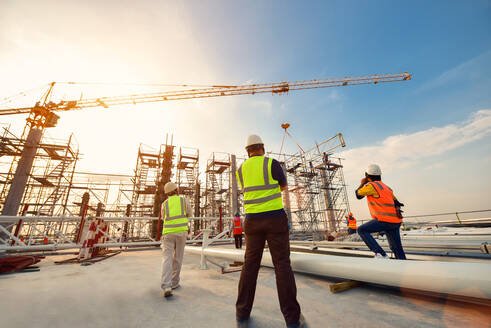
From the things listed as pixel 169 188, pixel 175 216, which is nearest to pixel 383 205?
pixel 175 216

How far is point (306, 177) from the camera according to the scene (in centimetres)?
2184

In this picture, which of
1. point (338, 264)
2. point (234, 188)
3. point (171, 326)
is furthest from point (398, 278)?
point (234, 188)

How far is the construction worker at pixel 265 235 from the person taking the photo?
1746mm

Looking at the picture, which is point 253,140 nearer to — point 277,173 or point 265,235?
point 277,173

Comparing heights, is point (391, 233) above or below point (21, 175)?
below

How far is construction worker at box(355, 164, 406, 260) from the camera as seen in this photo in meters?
3.16

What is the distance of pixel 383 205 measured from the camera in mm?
3195

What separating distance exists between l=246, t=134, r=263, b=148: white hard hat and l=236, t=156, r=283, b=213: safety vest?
22cm

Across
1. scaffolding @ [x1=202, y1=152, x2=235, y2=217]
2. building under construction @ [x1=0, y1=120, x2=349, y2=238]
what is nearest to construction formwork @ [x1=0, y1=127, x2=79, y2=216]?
building under construction @ [x1=0, y1=120, x2=349, y2=238]

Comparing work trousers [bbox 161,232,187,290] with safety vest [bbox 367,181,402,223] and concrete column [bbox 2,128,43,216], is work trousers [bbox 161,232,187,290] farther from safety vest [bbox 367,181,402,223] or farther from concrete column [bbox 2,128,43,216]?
concrete column [bbox 2,128,43,216]

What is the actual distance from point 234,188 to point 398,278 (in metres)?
17.6

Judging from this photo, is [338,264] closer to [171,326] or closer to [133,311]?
[171,326]

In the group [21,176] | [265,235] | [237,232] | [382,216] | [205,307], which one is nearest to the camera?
[265,235]

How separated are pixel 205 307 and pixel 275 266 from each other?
1195 mm
